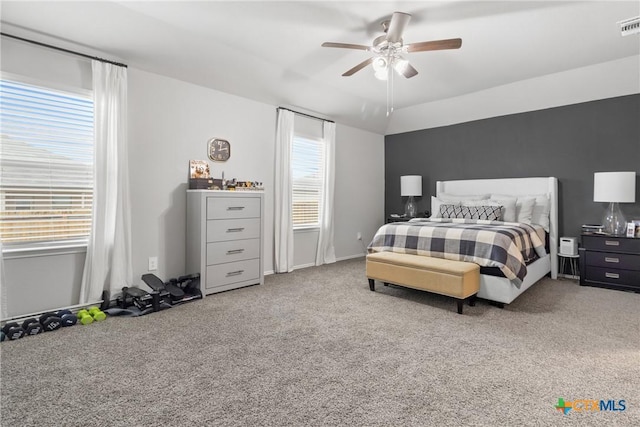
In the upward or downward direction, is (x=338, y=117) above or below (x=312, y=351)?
above

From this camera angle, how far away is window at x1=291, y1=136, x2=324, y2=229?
4941 millimetres

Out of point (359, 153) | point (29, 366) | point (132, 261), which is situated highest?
point (359, 153)

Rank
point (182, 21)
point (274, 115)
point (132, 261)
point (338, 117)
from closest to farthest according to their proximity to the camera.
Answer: point (182, 21) < point (132, 261) < point (274, 115) < point (338, 117)

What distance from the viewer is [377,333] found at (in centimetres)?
250

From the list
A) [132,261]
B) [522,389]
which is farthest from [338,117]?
[522,389]

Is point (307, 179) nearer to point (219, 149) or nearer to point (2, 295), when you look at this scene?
point (219, 149)

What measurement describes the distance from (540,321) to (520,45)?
270 cm

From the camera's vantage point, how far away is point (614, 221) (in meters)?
3.83

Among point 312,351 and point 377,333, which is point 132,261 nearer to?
point 312,351

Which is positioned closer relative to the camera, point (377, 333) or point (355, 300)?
point (377, 333)

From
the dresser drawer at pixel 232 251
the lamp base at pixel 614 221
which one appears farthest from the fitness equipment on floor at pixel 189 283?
the lamp base at pixel 614 221

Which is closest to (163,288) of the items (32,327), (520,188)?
(32,327)

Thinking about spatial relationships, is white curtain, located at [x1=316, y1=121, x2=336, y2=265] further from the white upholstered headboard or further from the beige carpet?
the beige carpet

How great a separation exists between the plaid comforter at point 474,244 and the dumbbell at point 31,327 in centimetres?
326
